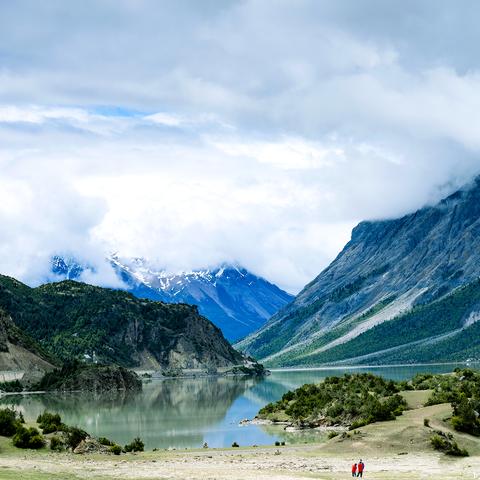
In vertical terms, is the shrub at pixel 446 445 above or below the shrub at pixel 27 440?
below

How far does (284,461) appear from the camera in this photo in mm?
69625

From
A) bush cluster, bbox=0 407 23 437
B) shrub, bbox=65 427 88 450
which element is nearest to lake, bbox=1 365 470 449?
shrub, bbox=65 427 88 450

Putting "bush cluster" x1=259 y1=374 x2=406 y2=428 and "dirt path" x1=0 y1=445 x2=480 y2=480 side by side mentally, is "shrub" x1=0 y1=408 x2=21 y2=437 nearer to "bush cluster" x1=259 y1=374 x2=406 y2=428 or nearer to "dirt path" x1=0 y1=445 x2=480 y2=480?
"dirt path" x1=0 y1=445 x2=480 y2=480

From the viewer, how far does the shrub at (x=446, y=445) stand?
7175cm

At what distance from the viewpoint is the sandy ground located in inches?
2370

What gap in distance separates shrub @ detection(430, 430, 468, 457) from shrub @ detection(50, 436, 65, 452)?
3021cm

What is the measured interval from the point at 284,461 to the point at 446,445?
44.3 feet

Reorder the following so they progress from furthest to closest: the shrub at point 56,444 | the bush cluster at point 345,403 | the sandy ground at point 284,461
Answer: the bush cluster at point 345,403 → the shrub at point 56,444 → the sandy ground at point 284,461

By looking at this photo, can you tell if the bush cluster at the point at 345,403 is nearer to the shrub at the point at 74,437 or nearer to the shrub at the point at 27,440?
the shrub at the point at 74,437

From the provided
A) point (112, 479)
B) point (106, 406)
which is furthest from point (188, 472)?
point (106, 406)

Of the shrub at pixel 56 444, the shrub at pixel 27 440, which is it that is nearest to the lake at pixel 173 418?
the shrub at pixel 56 444

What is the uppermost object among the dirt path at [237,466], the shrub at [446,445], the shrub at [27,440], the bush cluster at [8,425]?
the bush cluster at [8,425]

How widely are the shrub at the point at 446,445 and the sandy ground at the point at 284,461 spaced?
2.41 ft

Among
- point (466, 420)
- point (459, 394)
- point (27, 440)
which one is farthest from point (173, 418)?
point (466, 420)
